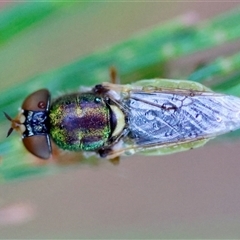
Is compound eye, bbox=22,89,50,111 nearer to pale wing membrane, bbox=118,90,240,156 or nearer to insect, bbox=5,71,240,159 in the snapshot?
insect, bbox=5,71,240,159

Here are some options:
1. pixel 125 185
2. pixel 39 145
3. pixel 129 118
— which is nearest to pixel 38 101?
pixel 39 145

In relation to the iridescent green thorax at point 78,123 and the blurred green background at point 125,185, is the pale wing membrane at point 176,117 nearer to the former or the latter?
the iridescent green thorax at point 78,123

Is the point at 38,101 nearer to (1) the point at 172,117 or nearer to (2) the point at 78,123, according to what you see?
(2) the point at 78,123

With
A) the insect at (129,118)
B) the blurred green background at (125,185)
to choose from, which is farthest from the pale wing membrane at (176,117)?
the blurred green background at (125,185)

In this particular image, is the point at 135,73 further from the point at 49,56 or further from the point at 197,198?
the point at 197,198

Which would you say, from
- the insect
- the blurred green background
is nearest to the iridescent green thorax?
the insect
